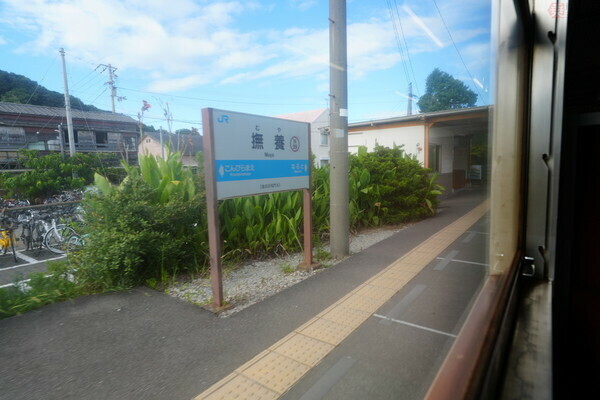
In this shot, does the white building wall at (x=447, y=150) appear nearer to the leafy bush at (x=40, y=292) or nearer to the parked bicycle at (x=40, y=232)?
the leafy bush at (x=40, y=292)

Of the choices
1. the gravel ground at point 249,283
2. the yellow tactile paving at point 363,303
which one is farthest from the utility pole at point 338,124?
the yellow tactile paving at point 363,303

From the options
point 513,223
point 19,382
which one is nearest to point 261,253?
point 19,382

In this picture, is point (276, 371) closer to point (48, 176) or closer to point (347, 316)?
point (347, 316)

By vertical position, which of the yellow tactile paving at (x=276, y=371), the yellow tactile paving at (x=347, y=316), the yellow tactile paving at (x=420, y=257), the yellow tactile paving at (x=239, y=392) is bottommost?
the yellow tactile paving at (x=239, y=392)

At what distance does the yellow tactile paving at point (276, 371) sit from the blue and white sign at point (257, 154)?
1.39 metres

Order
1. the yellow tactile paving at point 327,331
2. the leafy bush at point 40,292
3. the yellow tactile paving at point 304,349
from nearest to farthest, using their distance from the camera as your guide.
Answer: the yellow tactile paving at point 304,349
the yellow tactile paving at point 327,331
the leafy bush at point 40,292

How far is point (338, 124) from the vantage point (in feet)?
13.6

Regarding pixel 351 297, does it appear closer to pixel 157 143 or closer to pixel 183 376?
pixel 183 376

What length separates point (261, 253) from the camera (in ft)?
14.2

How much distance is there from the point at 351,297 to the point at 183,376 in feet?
5.09

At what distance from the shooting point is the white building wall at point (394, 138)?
340 inches

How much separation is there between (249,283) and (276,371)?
5.22 ft

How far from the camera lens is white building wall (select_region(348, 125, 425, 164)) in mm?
8628

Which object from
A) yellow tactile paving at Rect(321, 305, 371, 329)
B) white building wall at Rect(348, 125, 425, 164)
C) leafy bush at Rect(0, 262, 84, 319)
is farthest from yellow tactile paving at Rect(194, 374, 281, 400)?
white building wall at Rect(348, 125, 425, 164)
